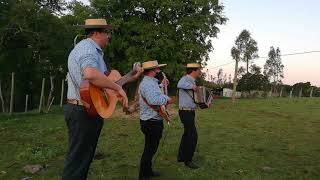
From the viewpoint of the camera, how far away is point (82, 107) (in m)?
5.12

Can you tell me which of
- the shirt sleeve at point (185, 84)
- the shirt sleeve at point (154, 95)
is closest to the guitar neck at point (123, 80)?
the shirt sleeve at point (154, 95)

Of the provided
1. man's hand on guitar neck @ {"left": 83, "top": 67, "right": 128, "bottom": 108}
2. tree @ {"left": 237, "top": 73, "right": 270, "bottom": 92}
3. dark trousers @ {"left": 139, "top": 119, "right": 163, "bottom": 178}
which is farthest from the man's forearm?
tree @ {"left": 237, "top": 73, "right": 270, "bottom": 92}

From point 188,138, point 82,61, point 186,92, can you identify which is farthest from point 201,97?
point 82,61

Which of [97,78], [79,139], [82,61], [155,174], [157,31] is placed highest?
[157,31]

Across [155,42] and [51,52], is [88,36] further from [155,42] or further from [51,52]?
[155,42]

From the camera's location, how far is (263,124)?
1777 cm

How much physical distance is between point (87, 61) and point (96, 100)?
0.40m

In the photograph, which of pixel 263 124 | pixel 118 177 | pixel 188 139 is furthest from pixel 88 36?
pixel 263 124

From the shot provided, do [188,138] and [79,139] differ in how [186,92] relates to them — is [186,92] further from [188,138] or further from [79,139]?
[79,139]

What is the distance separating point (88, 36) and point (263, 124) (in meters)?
13.3

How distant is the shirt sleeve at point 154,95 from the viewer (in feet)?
25.7

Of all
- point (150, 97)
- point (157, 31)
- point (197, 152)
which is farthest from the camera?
point (157, 31)

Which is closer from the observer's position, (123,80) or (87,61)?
(87,61)

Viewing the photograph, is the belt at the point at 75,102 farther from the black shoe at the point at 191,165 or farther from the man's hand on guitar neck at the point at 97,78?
the black shoe at the point at 191,165
